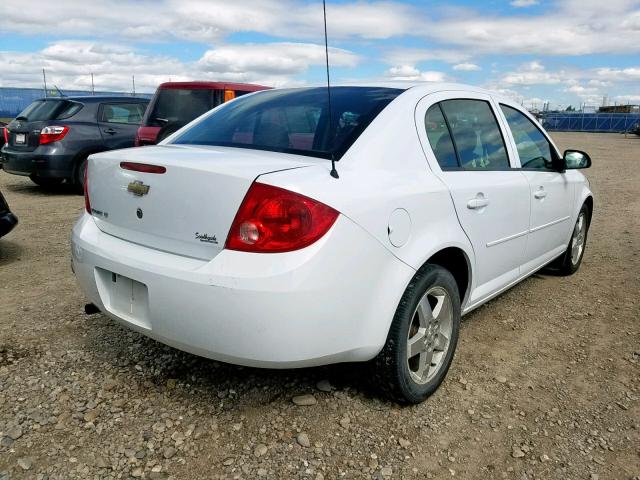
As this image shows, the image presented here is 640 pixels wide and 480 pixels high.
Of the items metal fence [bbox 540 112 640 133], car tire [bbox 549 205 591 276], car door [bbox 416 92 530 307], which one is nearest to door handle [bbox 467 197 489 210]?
car door [bbox 416 92 530 307]

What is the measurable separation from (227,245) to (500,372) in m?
1.75

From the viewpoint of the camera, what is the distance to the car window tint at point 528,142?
3553 millimetres

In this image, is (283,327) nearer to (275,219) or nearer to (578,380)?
(275,219)

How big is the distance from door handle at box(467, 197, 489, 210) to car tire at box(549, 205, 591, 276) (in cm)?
197

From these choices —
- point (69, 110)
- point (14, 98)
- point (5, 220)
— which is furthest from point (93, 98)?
point (14, 98)

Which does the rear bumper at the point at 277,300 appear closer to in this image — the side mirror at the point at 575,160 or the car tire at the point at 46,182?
the side mirror at the point at 575,160

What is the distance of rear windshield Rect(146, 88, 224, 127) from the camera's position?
7.85 meters

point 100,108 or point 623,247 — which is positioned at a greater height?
point 100,108

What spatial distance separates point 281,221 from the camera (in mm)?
2002

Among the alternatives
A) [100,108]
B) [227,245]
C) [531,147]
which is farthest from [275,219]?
[100,108]

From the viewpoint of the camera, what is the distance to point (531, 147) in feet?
12.3

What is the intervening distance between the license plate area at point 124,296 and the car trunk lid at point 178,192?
0.18 metres

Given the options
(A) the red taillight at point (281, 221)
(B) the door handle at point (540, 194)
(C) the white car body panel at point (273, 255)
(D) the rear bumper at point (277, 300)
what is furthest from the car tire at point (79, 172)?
(A) the red taillight at point (281, 221)

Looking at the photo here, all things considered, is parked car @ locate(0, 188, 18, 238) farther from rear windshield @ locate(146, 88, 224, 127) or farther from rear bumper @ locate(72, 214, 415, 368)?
rear windshield @ locate(146, 88, 224, 127)
